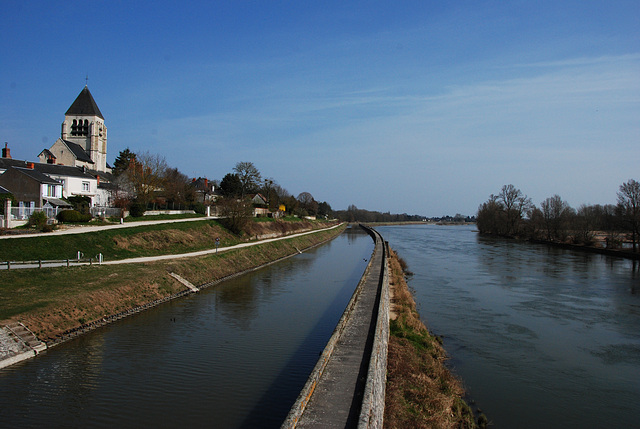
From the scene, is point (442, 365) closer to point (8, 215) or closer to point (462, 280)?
point (462, 280)

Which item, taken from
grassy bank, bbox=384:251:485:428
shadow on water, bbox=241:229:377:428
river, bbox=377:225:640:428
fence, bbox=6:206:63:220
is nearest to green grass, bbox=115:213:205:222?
fence, bbox=6:206:63:220

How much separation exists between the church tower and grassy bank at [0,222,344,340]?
41592mm

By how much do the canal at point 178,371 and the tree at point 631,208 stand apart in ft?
162

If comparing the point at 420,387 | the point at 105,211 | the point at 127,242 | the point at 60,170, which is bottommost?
the point at 420,387

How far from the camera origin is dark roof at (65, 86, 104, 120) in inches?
2554

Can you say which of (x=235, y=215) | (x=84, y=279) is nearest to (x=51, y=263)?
(x=84, y=279)

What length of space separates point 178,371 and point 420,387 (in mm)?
7082

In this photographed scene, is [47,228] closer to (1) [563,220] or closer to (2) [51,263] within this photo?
(2) [51,263]

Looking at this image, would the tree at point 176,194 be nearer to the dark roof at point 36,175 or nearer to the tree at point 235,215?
the tree at point 235,215

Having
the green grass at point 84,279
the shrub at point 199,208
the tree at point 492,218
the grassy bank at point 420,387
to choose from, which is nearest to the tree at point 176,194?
the shrub at point 199,208

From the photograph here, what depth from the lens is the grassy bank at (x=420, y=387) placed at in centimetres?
966

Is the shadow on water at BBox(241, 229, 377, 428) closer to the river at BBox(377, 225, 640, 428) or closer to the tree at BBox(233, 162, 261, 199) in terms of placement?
the river at BBox(377, 225, 640, 428)

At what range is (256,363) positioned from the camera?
1370 centimetres

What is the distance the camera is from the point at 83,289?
18625mm
